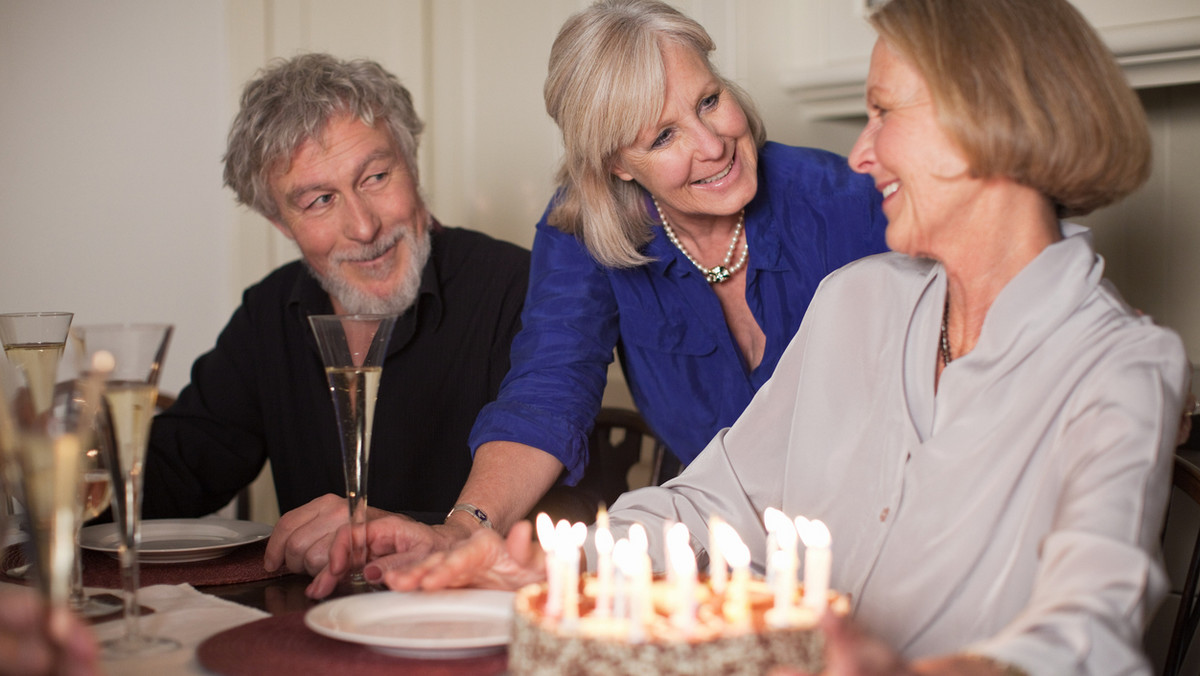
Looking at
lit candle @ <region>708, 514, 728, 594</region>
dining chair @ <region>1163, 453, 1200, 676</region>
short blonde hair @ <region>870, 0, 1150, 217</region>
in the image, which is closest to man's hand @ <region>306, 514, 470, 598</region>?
lit candle @ <region>708, 514, 728, 594</region>

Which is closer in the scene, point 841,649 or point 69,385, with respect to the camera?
point 841,649

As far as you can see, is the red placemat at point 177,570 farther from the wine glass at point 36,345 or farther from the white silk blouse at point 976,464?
the white silk blouse at point 976,464

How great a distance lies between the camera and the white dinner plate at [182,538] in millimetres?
1450

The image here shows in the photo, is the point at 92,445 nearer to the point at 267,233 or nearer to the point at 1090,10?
the point at 1090,10

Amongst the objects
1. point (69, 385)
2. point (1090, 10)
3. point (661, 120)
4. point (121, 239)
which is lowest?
point (121, 239)

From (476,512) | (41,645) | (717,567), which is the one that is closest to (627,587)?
(717,567)

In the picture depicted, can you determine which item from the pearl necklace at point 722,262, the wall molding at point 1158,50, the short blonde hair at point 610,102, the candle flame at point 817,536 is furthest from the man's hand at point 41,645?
the wall molding at point 1158,50

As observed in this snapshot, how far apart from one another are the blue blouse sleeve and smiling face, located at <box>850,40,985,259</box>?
679mm

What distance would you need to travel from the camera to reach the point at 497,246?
2.45 meters

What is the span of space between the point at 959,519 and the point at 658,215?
0.96 metres

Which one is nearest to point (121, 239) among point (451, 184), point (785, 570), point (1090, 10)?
point (451, 184)

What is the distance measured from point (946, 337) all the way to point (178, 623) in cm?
100

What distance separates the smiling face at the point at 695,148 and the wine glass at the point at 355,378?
2.39ft

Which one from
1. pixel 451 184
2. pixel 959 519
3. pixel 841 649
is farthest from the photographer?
pixel 451 184
